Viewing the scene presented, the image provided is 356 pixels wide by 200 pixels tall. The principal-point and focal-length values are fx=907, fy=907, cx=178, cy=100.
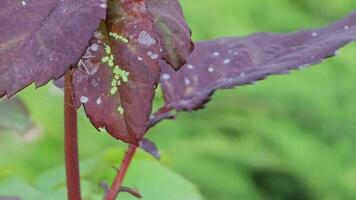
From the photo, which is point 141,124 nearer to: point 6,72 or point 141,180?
point 6,72

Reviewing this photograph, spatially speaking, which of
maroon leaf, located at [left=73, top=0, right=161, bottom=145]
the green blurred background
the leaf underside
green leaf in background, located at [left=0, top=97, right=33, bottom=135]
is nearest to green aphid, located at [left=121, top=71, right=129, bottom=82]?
maroon leaf, located at [left=73, top=0, right=161, bottom=145]

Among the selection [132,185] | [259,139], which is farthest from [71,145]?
[259,139]

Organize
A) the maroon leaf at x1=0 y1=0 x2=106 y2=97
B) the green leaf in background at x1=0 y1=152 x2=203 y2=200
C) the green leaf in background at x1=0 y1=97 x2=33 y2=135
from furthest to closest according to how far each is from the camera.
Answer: the green leaf in background at x1=0 y1=97 x2=33 y2=135
the green leaf in background at x1=0 y1=152 x2=203 y2=200
the maroon leaf at x1=0 y1=0 x2=106 y2=97

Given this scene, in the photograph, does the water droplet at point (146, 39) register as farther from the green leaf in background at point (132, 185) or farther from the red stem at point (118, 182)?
the green leaf in background at point (132, 185)

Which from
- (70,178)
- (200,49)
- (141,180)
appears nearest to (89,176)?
(141,180)

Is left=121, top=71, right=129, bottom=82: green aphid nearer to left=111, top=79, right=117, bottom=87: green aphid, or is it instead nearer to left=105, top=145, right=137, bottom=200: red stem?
left=111, top=79, right=117, bottom=87: green aphid

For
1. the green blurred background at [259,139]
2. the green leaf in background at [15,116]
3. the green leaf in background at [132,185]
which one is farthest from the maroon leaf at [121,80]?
the green blurred background at [259,139]
